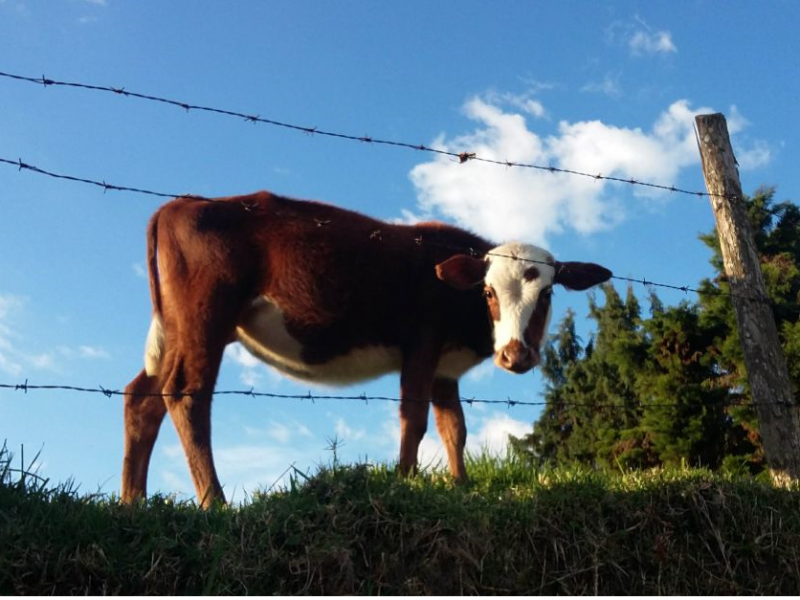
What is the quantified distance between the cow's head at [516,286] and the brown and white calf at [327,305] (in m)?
0.01

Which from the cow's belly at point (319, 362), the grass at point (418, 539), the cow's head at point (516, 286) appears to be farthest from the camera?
the cow's belly at point (319, 362)

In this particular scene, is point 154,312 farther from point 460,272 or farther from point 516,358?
point 516,358

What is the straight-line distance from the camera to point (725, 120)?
8.47 m

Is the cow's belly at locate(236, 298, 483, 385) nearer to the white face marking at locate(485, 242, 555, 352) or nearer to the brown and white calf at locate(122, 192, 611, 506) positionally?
the brown and white calf at locate(122, 192, 611, 506)

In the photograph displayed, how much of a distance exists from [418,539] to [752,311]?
4197mm

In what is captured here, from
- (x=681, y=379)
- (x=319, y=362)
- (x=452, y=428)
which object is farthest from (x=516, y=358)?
(x=681, y=379)

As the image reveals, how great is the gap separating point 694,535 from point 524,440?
39.3 feet

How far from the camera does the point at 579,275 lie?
795 cm

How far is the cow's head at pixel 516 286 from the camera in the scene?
23.4 feet

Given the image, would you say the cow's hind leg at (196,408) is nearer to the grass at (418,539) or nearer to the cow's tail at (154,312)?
the cow's tail at (154,312)

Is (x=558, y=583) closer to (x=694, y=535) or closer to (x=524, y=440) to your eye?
(x=694, y=535)

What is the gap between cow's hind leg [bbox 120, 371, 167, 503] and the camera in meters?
7.45

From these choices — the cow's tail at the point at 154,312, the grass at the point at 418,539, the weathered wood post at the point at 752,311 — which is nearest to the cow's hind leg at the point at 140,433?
the cow's tail at the point at 154,312

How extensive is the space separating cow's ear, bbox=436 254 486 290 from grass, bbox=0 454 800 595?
1691 millimetres
